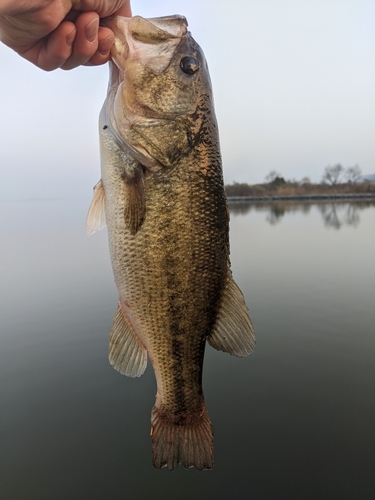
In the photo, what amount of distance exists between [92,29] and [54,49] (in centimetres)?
25

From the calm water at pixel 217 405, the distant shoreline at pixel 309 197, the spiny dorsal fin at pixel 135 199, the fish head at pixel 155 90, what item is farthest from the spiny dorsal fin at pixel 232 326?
the distant shoreline at pixel 309 197

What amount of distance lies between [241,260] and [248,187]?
6675 centimetres

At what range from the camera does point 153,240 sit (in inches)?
70.9

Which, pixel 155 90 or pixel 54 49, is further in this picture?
pixel 155 90

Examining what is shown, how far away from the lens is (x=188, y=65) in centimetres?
190

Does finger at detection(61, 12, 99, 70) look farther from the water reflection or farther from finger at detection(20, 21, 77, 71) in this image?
the water reflection

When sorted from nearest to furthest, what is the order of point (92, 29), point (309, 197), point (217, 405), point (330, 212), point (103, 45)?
point (92, 29) < point (103, 45) < point (217, 405) < point (330, 212) < point (309, 197)

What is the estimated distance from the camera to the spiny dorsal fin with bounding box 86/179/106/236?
200 cm

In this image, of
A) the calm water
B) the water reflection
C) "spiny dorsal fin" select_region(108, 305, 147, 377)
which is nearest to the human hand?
"spiny dorsal fin" select_region(108, 305, 147, 377)

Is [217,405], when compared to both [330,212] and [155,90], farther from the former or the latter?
[330,212]

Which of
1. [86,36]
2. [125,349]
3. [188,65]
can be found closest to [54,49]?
[86,36]

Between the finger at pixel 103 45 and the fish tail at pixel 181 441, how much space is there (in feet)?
7.12

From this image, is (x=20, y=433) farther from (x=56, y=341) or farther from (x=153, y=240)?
(x=153, y=240)

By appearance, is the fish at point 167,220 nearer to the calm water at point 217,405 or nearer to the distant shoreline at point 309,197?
the calm water at point 217,405
